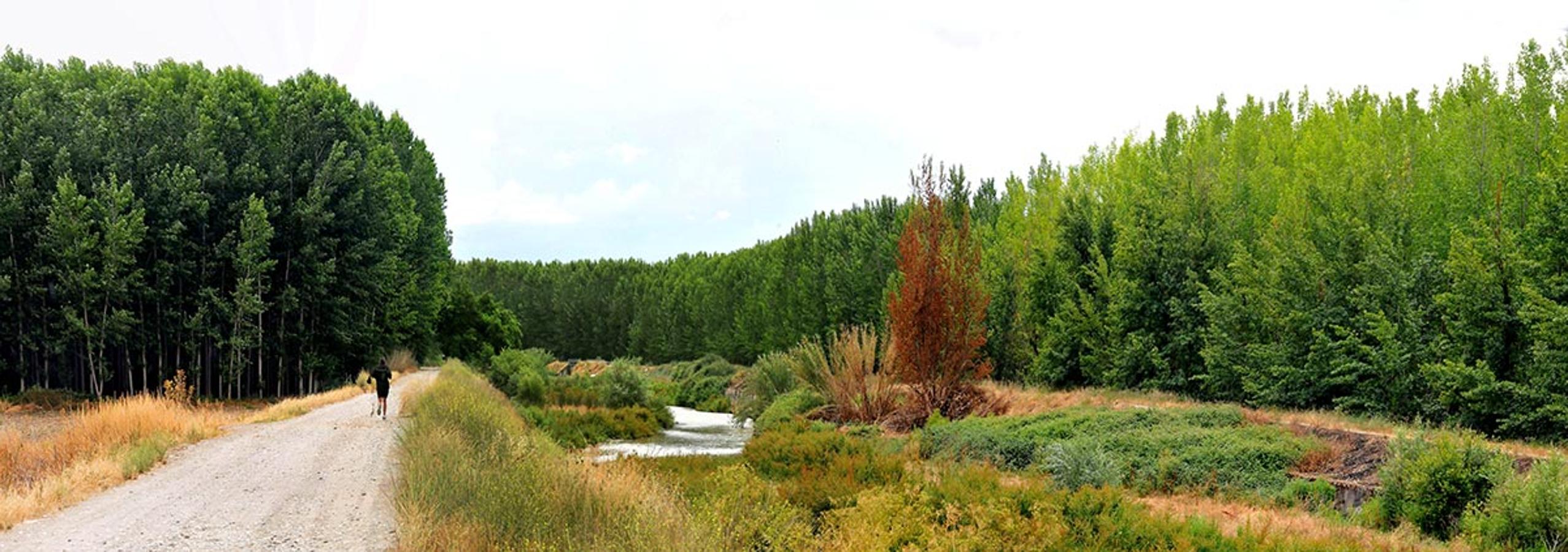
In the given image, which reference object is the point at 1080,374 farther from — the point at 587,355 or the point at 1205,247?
the point at 587,355

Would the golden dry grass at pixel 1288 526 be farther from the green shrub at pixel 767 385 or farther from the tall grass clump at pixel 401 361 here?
the tall grass clump at pixel 401 361

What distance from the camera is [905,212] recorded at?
45312mm

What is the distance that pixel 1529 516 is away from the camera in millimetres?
8602

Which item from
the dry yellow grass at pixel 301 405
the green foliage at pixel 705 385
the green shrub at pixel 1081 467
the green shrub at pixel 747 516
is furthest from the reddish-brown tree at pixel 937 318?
the green foliage at pixel 705 385

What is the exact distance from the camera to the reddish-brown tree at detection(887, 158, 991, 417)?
20.7 meters

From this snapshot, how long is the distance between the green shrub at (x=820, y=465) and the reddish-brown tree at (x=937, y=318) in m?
3.61

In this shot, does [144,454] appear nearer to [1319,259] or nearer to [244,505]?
[244,505]

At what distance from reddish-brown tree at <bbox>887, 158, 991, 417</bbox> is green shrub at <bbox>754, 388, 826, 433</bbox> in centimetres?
437

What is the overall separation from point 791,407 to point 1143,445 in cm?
1275

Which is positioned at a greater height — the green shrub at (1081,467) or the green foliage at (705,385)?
the green shrub at (1081,467)

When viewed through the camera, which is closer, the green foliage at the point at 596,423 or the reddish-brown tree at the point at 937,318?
the reddish-brown tree at the point at 937,318

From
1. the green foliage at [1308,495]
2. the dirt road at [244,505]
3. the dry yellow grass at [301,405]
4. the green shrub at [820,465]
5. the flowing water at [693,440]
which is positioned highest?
the dry yellow grass at [301,405]

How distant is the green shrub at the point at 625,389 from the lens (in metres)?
35.1

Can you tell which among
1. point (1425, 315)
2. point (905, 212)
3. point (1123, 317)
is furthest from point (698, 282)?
point (1425, 315)
